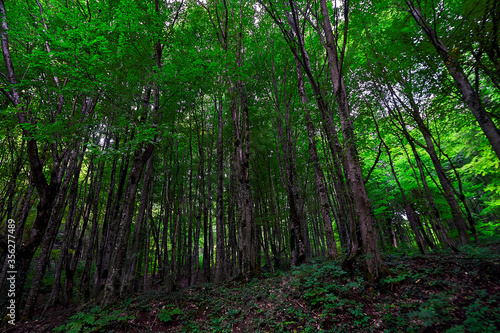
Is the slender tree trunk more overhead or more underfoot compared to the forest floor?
more overhead

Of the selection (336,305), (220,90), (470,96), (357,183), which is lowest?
(336,305)

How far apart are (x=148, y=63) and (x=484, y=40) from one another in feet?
27.0

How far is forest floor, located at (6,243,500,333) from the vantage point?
3.29 metres

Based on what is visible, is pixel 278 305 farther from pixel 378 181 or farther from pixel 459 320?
pixel 378 181

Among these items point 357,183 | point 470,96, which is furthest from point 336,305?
point 470,96

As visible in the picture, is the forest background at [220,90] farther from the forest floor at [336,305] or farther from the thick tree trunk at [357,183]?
the forest floor at [336,305]

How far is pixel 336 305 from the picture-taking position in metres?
4.09

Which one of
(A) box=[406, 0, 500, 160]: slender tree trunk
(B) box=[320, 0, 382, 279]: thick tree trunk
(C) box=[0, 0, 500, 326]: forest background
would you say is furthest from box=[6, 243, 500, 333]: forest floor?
(A) box=[406, 0, 500, 160]: slender tree trunk

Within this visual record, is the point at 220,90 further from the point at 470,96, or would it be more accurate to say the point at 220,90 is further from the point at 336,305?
the point at 336,305

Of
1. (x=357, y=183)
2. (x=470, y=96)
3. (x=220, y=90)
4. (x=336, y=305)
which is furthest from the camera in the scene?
(x=220, y=90)

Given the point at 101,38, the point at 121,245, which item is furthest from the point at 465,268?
the point at 101,38

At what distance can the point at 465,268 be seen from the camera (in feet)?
14.4

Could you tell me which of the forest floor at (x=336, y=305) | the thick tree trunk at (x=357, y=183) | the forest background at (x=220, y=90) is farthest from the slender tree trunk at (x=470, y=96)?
the forest floor at (x=336, y=305)

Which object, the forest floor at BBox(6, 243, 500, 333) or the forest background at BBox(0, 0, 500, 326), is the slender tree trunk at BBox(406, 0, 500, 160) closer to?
the forest background at BBox(0, 0, 500, 326)
